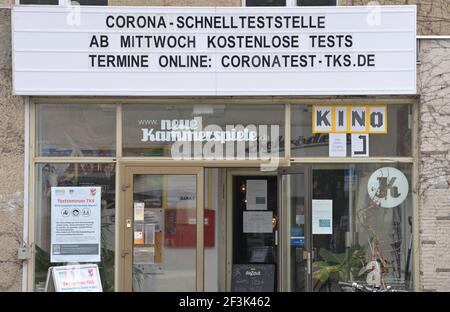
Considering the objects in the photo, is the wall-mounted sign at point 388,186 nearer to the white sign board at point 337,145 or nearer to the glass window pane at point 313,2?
the white sign board at point 337,145

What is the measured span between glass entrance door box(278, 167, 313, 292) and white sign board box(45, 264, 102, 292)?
104 inches

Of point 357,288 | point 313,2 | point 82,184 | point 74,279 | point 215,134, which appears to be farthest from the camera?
point 313,2

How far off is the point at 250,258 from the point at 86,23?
479 cm

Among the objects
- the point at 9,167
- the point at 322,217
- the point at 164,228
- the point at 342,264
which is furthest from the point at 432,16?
the point at 9,167

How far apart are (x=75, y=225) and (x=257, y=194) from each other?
3296 mm

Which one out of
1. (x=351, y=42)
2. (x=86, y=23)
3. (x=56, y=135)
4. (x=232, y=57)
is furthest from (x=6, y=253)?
(x=351, y=42)

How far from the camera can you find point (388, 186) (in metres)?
11.1

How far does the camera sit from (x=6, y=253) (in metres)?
10.8

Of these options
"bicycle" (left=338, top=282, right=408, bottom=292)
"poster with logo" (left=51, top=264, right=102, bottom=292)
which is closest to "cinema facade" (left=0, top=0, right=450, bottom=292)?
"bicycle" (left=338, top=282, right=408, bottom=292)

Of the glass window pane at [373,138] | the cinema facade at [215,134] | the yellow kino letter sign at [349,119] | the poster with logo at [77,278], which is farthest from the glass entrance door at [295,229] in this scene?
the poster with logo at [77,278]

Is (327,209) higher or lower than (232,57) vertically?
lower

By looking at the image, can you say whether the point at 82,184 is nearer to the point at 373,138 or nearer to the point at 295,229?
the point at 295,229

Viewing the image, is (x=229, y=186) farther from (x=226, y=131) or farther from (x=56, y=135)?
(x=56, y=135)

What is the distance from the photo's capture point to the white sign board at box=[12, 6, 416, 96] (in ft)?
35.2
